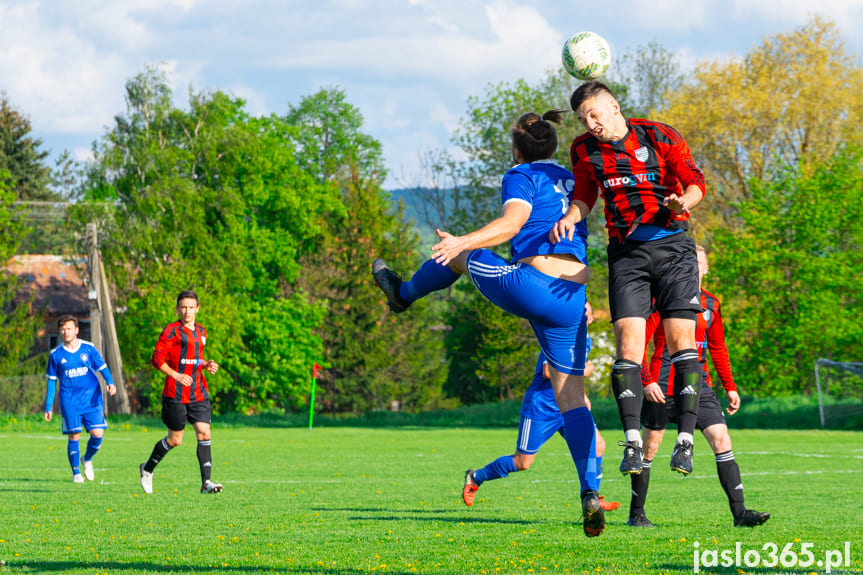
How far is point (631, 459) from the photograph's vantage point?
5.70m

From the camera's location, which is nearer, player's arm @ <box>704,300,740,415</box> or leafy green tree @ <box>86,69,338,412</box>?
player's arm @ <box>704,300,740,415</box>

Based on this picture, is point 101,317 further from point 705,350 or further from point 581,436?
point 581,436

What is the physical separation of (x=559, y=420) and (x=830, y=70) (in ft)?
119

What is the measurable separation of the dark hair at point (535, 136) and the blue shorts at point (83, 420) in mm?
9535

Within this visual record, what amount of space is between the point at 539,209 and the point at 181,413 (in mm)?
7205

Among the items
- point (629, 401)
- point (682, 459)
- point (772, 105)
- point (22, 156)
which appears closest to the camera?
point (682, 459)

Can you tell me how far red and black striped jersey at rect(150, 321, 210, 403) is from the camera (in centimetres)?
1220

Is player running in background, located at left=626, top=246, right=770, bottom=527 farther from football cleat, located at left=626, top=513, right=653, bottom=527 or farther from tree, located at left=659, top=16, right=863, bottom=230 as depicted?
tree, located at left=659, top=16, right=863, bottom=230

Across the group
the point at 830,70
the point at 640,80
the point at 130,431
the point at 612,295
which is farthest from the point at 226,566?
the point at 640,80

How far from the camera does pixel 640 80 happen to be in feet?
169

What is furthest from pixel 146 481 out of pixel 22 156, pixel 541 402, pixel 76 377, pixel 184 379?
pixel 22 156

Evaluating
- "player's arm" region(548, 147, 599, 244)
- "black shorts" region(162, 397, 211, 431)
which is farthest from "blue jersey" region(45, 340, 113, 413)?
"player's arm" region(548, 147, 599, 244)

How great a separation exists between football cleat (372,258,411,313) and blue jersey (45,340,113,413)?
320 inches

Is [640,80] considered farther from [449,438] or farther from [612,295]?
[612,295]
